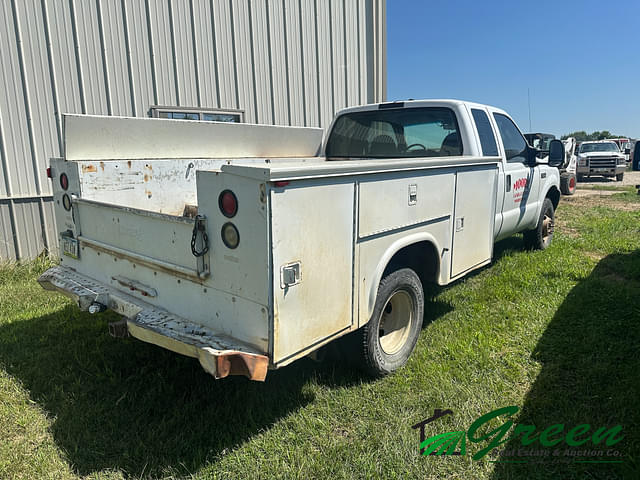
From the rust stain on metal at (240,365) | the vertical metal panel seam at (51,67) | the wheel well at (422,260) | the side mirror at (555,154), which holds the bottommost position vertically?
the rust stain on metal at (240,365)

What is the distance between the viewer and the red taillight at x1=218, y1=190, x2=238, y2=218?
2344 mm

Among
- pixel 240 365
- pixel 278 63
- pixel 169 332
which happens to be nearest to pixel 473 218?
pixel 240 365

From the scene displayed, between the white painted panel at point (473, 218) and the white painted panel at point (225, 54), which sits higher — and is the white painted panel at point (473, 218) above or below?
below

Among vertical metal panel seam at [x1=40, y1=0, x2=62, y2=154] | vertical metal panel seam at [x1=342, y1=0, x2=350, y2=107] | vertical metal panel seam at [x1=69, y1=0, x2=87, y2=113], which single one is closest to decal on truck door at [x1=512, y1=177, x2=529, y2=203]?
vertical metal panel seam at [x1=342, y1=0, x2=350, y2=107]

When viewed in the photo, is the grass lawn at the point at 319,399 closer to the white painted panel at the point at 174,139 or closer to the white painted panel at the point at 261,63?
the white painted panel at the point at 174,139

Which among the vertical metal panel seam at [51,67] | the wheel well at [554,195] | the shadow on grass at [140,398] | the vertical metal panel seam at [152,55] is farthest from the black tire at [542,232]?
the vertical metal panel seam at [51,67]

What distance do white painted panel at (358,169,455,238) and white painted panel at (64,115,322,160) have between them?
2.24 meters

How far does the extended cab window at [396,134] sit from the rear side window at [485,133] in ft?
1.00

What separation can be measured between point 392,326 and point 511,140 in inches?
117

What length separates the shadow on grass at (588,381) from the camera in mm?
2521

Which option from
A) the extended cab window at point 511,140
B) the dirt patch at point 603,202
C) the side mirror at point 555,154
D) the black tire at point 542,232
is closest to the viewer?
the extended cab window at point 511,140

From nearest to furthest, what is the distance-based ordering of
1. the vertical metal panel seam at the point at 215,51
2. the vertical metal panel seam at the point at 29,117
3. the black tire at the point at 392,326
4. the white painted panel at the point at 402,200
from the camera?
the white painted panel at the point at 402,200
the black tire at the point at 392,326
the vertical metal panel seam at the point at 29,117
the vertical metal panel seam at the point at 215,51

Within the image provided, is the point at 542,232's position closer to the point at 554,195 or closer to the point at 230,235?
the point at 554,195

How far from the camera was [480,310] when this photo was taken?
15.0 ft
